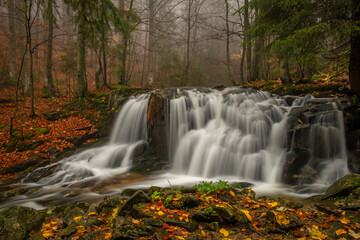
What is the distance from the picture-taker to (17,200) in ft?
16.7

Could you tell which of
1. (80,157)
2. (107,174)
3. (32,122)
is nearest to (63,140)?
(80,157)

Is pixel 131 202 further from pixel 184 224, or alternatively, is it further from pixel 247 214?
pixel 247 214

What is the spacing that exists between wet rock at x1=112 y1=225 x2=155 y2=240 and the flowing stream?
3.11 m

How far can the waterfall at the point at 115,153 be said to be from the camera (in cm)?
684

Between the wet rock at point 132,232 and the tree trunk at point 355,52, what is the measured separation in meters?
6.86

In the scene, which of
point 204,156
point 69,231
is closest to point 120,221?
point 69,231

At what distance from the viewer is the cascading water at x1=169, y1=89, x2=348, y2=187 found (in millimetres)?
6109

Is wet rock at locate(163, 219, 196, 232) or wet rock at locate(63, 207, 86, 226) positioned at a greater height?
wet rock at locate(163, 219, 196, 232)

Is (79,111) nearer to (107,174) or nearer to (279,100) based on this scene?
(107,174)

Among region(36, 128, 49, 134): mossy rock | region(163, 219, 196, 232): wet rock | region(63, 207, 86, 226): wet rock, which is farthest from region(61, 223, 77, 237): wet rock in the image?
region(36, 128, 49, 134): mossy rock

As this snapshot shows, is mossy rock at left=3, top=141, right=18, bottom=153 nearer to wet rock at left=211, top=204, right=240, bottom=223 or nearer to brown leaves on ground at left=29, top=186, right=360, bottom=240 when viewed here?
brown leaves on ground at left=29, top=186, right=360, bottom=240

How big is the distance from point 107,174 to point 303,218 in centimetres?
610

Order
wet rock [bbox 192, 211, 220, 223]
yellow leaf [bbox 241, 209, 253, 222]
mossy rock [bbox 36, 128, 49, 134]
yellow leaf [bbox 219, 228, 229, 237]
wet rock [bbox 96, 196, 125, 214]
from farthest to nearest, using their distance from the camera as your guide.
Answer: mossy rock [bbox 36, 128, 49, 134] → wet rock [bbox 96, 196, 125, 214] → yellow leaf [bbox 241, 209, 253, 222] → wet rock [bbox 192, 211, 220, 223] → yellow leaf [bbox 219, 228, 229, 237]

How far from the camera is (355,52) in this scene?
6.02 m
